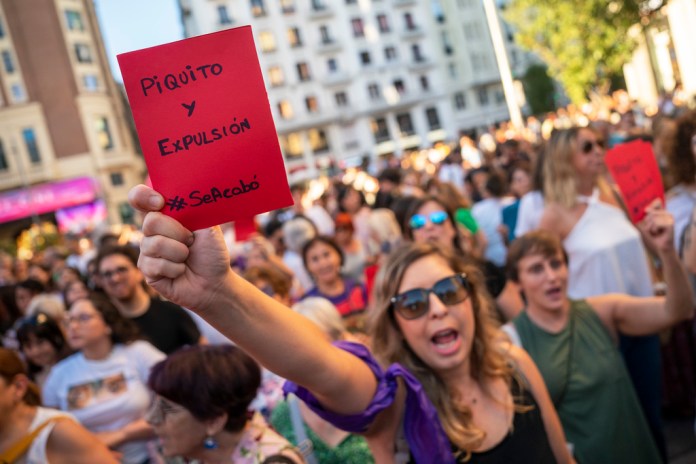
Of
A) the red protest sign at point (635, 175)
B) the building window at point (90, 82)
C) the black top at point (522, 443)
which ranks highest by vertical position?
the building window at point (90, 82)

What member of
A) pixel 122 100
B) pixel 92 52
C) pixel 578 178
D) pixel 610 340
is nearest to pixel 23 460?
pixel 610 340

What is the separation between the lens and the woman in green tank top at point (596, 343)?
2.88m

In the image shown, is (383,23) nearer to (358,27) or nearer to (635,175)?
(358,27)

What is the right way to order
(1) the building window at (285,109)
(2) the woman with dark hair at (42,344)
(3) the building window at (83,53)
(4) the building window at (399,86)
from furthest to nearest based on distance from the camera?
(4) the building window at (399,86), (1) the building window at (285,109), (3) the building window at (83,53), (2) the woman with dark hair at (42,344)

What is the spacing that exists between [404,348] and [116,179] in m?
44.3

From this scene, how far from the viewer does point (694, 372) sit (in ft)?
15.0

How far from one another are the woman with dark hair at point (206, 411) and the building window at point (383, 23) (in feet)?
177

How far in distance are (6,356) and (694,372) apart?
4.26 metres

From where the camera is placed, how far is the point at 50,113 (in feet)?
136

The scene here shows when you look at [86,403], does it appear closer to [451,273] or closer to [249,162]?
[451,273]

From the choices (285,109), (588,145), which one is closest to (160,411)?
(588,145)

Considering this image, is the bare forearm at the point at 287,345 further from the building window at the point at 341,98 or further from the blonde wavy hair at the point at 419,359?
the building window at the point at 341,98

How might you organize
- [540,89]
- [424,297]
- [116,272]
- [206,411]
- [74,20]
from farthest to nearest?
[540,89]
[74,20]
[116,272]
[206,411]
[424,297]

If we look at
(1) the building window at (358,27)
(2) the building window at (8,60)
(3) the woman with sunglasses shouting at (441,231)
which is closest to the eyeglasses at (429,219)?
(3) the woman with sunglasses shouting at (441,231)
